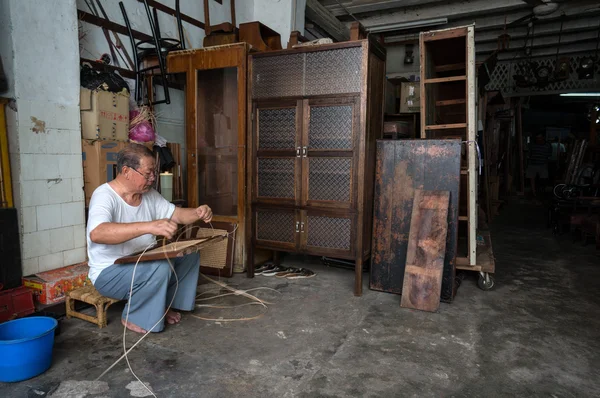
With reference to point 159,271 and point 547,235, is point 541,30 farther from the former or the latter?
point 159,271

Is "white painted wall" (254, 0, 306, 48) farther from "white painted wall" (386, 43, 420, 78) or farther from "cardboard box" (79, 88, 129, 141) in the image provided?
"white painted wall" (386, 43, 420, 78)

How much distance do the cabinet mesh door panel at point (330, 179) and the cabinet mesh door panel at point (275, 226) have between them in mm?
337

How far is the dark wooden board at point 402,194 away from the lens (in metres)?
3.54

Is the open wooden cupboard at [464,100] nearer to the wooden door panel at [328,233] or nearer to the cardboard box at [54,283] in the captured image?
the wooden door panel at [328,233]

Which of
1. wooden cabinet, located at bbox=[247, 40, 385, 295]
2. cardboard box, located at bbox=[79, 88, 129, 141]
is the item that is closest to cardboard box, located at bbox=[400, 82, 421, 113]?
wooden cabinet, located at bbox=[247, 40, 385, 295]

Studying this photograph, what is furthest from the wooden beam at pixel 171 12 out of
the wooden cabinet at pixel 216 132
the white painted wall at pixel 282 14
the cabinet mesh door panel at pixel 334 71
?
the cabinet mesh door panel at pixel 334 71

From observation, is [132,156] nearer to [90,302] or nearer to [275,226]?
[90,302]

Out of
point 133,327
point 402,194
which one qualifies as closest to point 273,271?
point 402,194

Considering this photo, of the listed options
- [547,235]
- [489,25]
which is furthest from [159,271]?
[489,25]

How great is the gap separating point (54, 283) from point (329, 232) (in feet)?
7.52

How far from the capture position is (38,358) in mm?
2252

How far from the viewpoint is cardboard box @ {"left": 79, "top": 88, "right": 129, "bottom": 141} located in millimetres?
3564

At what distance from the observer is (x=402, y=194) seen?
3713 mm

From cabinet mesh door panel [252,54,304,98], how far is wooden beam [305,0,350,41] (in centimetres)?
290
